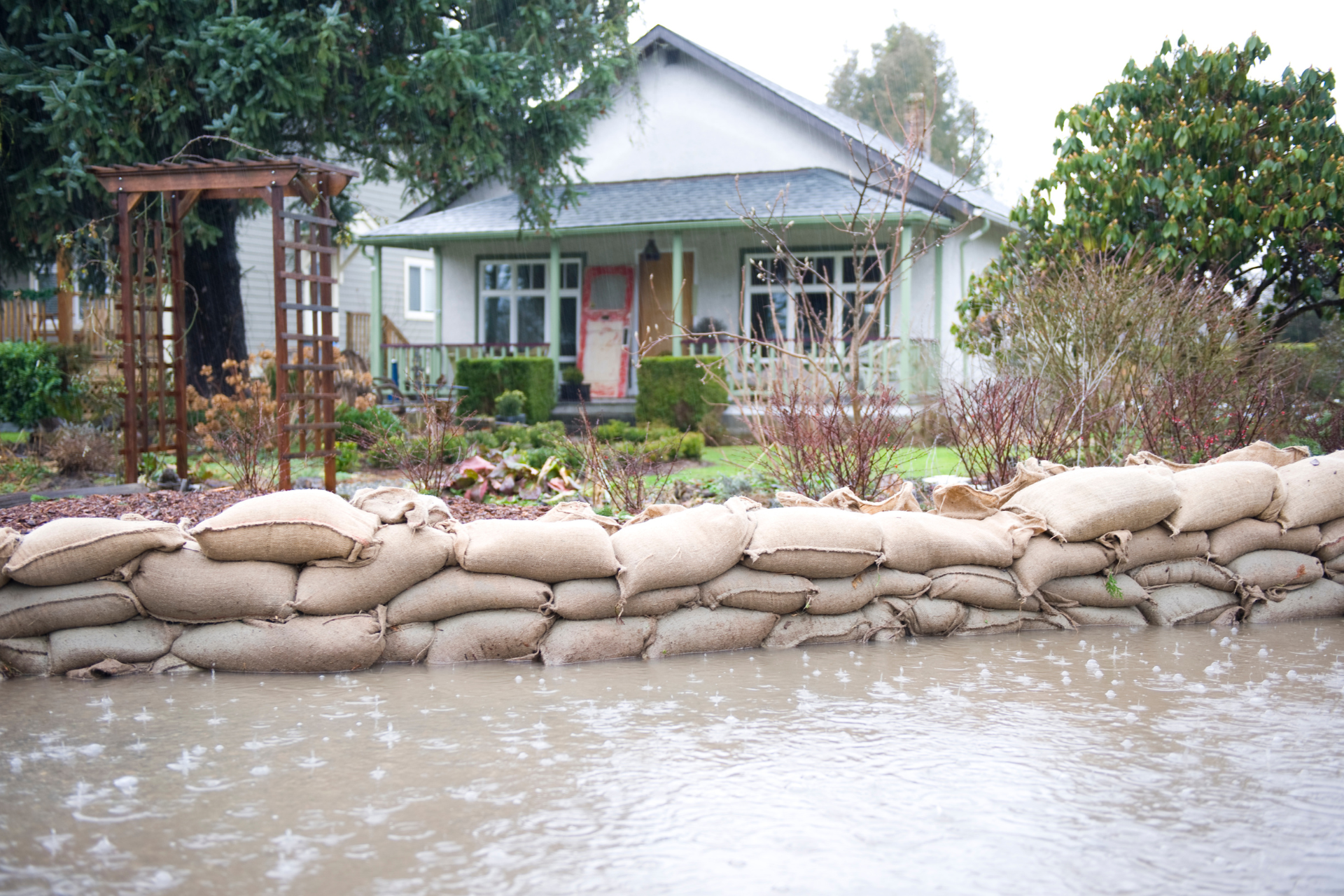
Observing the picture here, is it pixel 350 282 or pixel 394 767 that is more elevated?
pixel 350 282

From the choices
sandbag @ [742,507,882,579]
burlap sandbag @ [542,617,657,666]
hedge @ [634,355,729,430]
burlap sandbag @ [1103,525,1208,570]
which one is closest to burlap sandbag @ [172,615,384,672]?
burlap sandbag @ [542,617,657,666]

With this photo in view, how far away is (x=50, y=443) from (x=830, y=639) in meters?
7.79

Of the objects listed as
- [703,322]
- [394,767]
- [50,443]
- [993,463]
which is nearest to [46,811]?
[394,767]

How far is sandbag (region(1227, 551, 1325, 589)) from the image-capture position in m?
4.54

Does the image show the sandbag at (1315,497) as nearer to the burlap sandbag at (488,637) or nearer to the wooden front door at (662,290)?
the burlap sandbag at (488,637)

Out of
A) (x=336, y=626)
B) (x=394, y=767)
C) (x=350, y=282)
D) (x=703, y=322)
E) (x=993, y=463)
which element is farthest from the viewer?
(x=350, y=282)

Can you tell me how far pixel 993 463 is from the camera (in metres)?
6.20

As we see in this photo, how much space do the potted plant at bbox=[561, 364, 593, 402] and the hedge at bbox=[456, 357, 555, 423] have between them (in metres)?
0.82

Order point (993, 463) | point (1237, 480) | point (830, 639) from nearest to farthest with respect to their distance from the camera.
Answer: point (830, 639) → point (1237, 480) → point (993, 463)

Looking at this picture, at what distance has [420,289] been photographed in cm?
2264

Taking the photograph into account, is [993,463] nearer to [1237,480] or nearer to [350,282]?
[1237,480]

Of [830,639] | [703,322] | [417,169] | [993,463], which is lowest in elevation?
[830,639]

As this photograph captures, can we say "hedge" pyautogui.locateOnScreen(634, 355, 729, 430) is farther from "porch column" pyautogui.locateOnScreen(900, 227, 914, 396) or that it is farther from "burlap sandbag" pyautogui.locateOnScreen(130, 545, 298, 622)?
"burlap sandbag" pyautogui.locateOnScreen(130, 545, 298, 622)

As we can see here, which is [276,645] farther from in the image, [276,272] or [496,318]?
[496,318]
